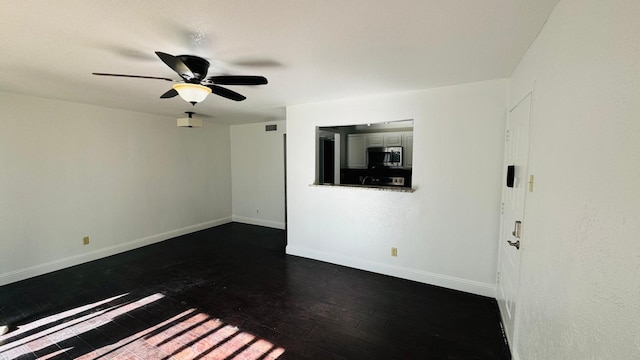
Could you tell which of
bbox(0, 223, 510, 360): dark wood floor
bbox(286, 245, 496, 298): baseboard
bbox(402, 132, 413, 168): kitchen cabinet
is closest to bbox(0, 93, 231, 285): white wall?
bbox(0, 223, 510, 360): dark wood floor

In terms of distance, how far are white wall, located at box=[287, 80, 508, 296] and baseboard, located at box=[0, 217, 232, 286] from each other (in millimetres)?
3083

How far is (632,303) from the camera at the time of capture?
2.36 ft

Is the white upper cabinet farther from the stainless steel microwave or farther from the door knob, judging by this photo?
the door knob

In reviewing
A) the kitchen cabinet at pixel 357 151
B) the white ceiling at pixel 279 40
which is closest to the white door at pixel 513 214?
the white ceiling at pixel 279 40

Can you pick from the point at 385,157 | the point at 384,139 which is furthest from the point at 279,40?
the point at 384,139

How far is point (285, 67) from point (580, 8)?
189 cm

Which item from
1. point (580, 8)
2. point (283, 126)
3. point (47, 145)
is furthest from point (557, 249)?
point (47, 145)

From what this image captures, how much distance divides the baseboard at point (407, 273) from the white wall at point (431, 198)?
0.01m

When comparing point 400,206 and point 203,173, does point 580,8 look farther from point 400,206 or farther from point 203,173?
point 203,173

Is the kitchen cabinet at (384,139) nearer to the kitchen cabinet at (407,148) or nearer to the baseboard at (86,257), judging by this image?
the kitchen cabinet at (407,148)

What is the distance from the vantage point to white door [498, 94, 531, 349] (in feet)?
6.39

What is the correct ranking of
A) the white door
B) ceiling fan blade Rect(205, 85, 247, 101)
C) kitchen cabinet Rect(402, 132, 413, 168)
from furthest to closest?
kitchen cabinet Rect(402, 132, 413, 168), ceiling fan blade Rect(205, 85, 247, 101), the white door

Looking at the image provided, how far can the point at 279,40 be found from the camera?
1838 millimetres

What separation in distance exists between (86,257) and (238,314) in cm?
296
